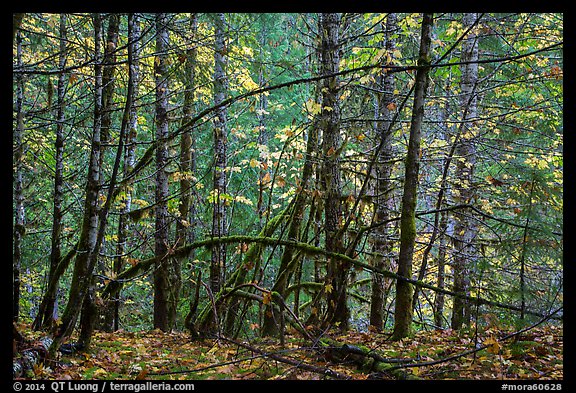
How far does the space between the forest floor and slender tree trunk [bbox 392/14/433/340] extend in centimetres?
42

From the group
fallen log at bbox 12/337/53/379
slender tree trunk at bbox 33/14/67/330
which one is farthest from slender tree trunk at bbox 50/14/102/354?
slender tree trunk at bbox 33/14/67/330

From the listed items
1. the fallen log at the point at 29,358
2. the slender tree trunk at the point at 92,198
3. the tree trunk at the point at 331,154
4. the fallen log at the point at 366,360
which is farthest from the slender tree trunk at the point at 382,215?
the fallen log at the point at 29,358

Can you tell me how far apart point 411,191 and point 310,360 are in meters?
2.72

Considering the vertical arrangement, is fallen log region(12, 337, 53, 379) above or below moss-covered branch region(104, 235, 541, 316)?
below

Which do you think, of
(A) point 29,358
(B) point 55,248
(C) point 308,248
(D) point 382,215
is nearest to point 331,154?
(C) point 308,248

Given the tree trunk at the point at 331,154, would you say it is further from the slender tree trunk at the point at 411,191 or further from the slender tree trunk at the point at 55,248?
the slender tree trunk at the point at 55,248

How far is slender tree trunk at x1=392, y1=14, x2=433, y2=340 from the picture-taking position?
5789 millimetres

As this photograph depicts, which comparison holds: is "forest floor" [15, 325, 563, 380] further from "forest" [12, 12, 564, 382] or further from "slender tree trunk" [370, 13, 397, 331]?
"slender tree trunk" [370, 13, 397, 331]

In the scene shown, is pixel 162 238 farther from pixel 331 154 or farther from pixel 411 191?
pixel 411 191

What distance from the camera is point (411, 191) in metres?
5.89

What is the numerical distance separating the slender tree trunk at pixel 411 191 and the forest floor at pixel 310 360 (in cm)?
42

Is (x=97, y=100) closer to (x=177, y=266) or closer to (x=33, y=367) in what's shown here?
(x=33, y=367)
